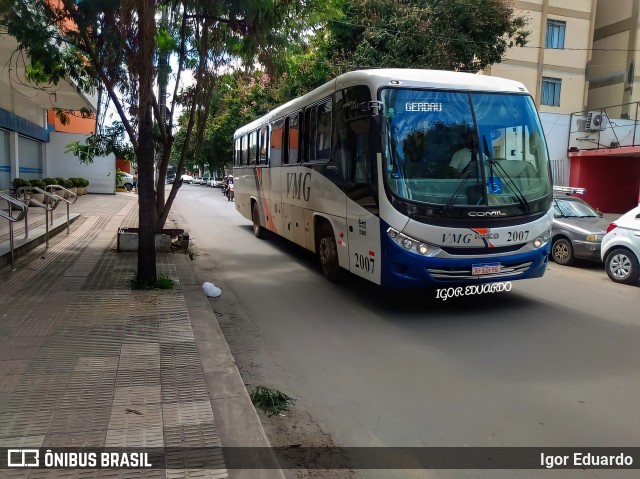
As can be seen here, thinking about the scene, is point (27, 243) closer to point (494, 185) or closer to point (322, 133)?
point (322, 133)

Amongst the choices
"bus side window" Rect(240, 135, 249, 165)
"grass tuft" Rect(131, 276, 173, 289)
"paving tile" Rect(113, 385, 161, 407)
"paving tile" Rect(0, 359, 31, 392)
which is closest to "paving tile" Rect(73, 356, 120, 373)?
"paving tile" Rect(0, 359, 31, 392)

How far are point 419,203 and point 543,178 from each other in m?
1.90

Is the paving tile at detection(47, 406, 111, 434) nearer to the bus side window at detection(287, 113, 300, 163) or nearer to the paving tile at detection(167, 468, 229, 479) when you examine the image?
the paving tile at detection(167, 468, 229, 479)

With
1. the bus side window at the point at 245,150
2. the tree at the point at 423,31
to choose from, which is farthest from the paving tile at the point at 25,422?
the tree at the point at 423,31

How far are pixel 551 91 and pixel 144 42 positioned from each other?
2522 centimetres

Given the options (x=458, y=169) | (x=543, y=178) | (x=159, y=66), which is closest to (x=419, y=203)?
(x=458, y=169)

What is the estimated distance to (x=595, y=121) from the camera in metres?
22.1

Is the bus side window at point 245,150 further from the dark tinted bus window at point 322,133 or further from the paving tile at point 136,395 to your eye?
the paving tile at point 136,395

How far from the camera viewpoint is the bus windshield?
6.38 metres

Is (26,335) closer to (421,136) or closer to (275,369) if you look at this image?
(275,369)

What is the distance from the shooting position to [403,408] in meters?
4.12

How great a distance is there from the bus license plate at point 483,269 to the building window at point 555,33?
2368cm

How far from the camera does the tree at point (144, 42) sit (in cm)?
618

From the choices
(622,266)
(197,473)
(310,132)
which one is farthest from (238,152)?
(197,473)
